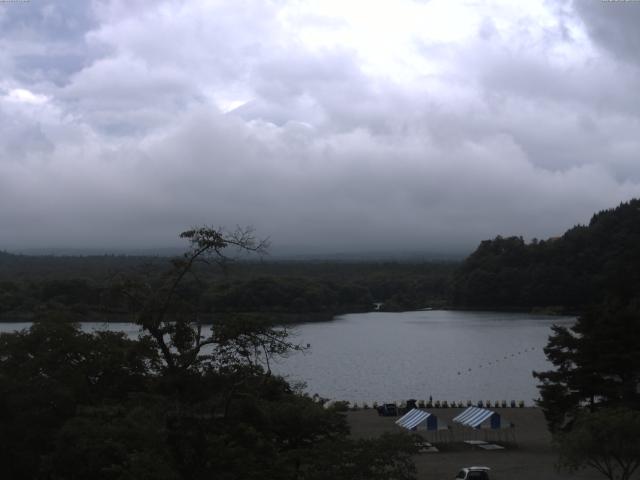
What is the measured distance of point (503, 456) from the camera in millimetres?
17328

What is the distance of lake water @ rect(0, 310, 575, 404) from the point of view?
30.2 meters

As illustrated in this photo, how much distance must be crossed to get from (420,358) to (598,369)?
23.3 m

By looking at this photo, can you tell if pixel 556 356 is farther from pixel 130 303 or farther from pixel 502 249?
pixel 502 249

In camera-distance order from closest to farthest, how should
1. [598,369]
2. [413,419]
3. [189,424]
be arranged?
[189,424] < [598,369] < [413,419]

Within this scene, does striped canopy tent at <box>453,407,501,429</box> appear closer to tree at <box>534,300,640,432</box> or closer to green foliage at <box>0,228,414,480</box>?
tree at <box>534,300,640,432</box>

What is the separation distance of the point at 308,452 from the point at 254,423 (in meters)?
0.71

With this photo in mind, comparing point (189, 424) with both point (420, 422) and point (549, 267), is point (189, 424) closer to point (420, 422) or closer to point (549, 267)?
point (420, 422)

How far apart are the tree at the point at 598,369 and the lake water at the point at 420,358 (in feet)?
20.5

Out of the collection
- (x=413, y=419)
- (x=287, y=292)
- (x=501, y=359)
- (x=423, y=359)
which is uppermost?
(x=287, y=292)

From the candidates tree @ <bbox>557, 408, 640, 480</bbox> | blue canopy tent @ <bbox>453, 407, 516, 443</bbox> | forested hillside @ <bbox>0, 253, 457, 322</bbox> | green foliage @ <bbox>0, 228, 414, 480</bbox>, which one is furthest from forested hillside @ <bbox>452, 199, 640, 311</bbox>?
green foliage @ <bbox>0, 228, 414, 480</bbox>

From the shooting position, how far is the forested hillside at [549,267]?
66.1 metres

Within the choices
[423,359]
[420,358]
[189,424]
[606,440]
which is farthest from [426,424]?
[420,358]

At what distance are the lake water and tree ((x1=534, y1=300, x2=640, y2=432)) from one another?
626cm

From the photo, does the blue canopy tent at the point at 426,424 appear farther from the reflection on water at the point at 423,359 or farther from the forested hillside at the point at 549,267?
the forested hillside at the point at 549,267
